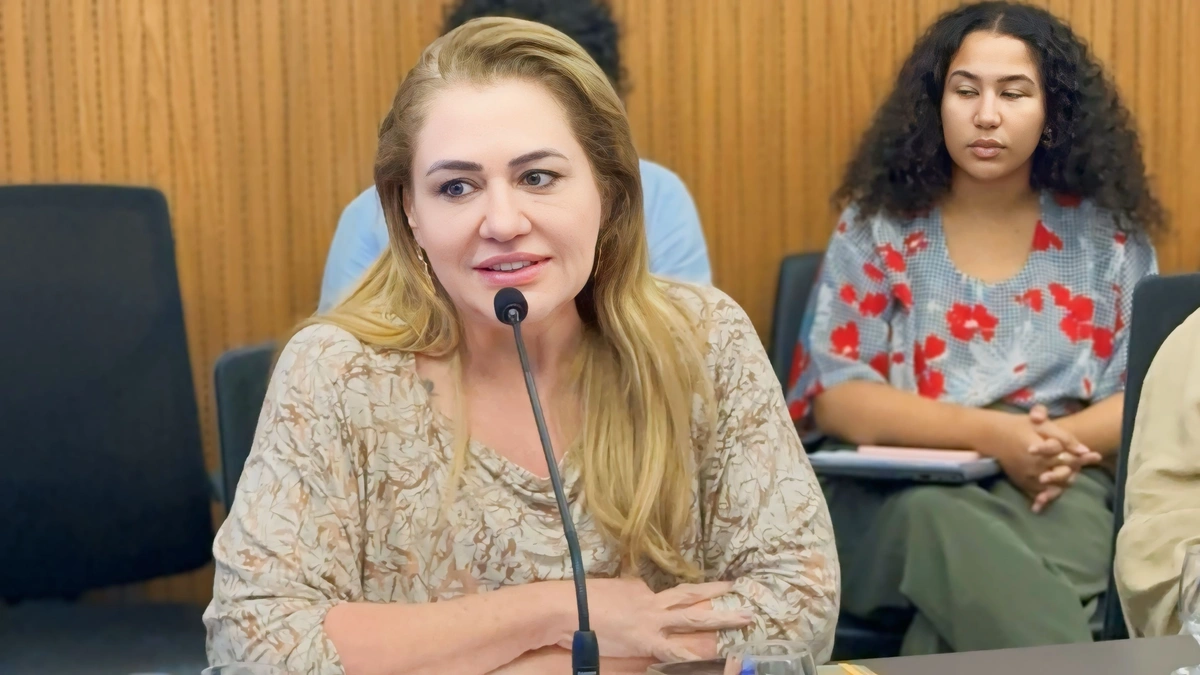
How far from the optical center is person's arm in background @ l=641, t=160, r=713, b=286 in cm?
221

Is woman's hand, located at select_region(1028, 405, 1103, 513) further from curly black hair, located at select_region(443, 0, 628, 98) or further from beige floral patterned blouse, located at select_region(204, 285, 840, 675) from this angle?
curly black hair, located at select_region(443, 0, 628, 98)

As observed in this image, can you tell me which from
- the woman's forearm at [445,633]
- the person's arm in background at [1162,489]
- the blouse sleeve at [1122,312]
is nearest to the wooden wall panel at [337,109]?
the blouse sleeve at [1122,312]

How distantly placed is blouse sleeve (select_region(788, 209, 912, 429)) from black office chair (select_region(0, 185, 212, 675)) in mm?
925

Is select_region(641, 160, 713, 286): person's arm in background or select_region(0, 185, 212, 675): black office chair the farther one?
select_region(641, 160, 713, 286): person's arm in background

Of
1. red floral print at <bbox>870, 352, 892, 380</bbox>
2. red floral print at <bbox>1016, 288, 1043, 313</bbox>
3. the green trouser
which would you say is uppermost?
red floral print at <bbox>1016, 288, 1043, 313</bbox>

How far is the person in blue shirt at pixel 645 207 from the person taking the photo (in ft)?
7.08

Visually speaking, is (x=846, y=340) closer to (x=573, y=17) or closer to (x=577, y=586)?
(x=573, y=17)

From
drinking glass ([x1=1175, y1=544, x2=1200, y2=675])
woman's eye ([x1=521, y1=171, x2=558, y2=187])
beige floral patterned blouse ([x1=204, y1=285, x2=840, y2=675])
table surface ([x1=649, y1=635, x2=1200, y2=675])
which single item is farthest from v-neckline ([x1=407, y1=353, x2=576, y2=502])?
drinking glass ([x1=1175, y1=544, x2=1200, y2=675])

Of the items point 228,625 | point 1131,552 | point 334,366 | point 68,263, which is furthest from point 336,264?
point 1131,552

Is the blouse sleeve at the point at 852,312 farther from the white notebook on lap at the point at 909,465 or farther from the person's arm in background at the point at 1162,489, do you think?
the person's arm in background at the point at 1162,489

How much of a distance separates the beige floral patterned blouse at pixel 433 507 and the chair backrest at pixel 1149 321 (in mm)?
415

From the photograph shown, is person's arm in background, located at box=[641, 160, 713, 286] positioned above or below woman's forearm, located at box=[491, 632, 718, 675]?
above

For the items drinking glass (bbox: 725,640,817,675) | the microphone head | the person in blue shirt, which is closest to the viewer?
drinking glass (bbox: 725,640,817,675)

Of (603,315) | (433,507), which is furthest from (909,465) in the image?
(433,507)
